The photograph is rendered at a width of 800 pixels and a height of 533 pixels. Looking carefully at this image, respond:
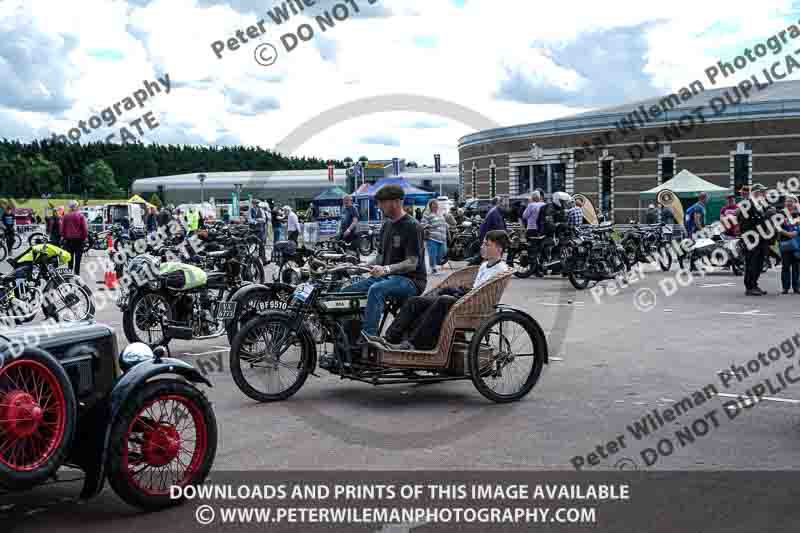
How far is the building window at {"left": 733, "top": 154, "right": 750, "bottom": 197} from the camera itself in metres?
51.8

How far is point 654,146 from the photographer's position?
176ft

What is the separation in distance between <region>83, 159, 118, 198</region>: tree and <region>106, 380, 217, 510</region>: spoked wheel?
121 meters

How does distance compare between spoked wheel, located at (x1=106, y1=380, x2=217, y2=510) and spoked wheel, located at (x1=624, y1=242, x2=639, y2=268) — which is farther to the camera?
spoked wheel, located at (x1=624, y1=242, x2=639, y2=268)

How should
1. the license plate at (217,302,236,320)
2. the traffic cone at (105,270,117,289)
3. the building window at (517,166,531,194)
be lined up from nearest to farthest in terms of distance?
1. the license plate at (217,302,236,320)
2. the traffic cone at (105,270,117,289)
3. the building window at (517,166,531,194)

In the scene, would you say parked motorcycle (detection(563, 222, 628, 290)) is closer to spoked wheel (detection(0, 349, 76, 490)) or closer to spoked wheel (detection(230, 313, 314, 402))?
spoked wheel (detection(230, 313, 314, 402))

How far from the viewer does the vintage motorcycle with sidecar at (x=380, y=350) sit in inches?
297

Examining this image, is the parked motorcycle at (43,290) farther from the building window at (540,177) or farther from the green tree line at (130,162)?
the green tree line at (130,162)

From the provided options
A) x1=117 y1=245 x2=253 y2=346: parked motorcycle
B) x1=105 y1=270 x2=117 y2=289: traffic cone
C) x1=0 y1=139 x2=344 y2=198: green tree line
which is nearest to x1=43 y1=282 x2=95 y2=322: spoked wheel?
x1=117 y1=245 x2=253 y2=346: parked motorcycle

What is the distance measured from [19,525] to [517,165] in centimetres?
6160

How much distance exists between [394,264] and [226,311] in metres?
3.50

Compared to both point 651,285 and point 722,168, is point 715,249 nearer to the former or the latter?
point 651,285

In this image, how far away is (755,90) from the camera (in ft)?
182

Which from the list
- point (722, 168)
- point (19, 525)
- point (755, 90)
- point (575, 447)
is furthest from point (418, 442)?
point (755, 90)

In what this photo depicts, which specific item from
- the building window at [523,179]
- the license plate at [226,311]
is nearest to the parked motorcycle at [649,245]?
the license plate at [226,311]
